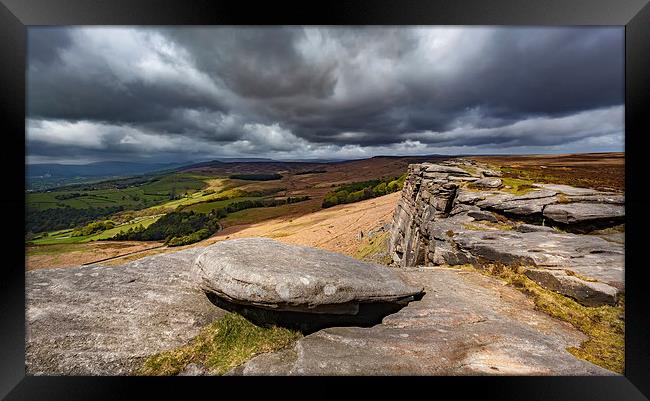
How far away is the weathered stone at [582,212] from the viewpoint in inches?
348

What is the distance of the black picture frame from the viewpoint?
5.02 meters

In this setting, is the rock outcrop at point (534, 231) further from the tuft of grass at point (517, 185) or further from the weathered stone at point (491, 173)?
the tuft of grass at point (517, 185)

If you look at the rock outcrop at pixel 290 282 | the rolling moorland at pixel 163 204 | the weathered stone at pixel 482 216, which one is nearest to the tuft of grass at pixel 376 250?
the weathered stone at pixel 482 216

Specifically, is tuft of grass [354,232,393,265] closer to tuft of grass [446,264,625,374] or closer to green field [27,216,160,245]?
tuft of grass [446,264,625,374]

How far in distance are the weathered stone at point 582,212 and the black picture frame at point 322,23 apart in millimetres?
4205

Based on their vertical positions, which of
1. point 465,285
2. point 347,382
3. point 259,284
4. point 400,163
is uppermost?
point 400,163

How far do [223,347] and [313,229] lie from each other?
33322mm

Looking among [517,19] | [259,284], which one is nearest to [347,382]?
[259,284]

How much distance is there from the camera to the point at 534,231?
9523mm

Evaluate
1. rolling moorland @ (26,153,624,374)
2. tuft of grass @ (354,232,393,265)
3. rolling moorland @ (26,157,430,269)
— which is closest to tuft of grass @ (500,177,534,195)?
rolling moorland @ (26,153,624,374)

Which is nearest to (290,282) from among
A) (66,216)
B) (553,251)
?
(553,251)

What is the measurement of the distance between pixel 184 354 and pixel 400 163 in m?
86.2

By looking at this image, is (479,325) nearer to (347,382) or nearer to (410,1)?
(347,382)

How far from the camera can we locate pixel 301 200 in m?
54.2
